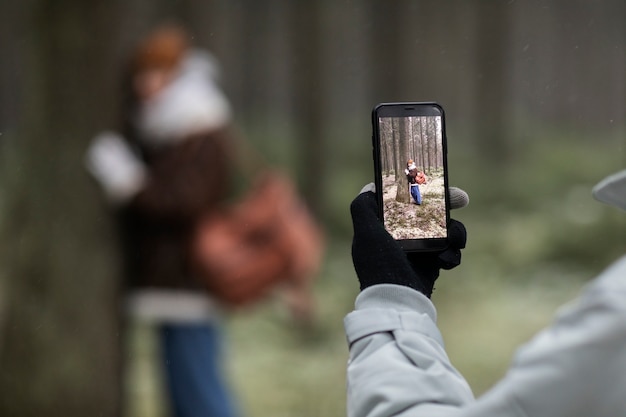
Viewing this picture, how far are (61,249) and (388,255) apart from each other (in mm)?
2443

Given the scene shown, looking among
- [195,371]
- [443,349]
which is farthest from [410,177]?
[195,371]

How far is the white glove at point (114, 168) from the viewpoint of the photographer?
330cm

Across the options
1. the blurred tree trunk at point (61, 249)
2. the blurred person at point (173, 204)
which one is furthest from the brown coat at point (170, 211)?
the blurred tree trunk at point (61, 249)

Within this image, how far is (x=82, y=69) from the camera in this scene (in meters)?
3.35

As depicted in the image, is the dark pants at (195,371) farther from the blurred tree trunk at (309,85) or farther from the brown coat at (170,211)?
the blurred tree trunk at (309,85)

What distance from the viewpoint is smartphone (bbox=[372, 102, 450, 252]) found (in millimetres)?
1118

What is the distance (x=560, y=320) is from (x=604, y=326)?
4cm

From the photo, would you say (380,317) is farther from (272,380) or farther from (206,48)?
(206,48)

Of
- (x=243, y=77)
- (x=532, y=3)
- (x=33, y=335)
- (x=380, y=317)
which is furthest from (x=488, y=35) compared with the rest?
(x=380, y=317)

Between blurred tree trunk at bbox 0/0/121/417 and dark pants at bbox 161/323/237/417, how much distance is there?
0.78 feet

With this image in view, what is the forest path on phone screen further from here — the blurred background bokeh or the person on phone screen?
the blurred background bokeh

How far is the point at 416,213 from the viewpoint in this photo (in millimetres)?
1122

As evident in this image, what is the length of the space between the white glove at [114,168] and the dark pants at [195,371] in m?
0.50

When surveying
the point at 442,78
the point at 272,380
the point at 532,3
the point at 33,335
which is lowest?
the point at 272,380
